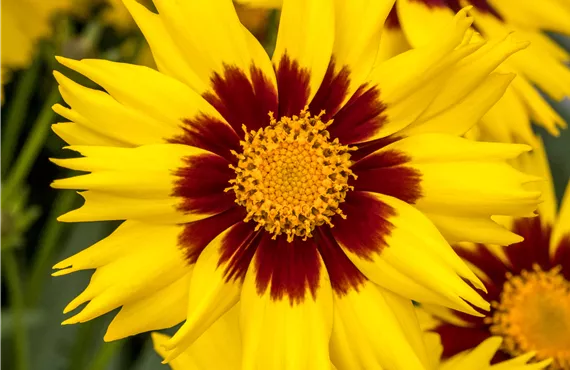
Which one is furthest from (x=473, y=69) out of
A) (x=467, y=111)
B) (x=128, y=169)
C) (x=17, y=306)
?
(x=17, y=306)

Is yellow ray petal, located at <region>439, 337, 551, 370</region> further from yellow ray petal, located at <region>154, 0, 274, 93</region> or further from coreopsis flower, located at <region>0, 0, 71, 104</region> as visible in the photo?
coreopsis flower, located at <region>0, 0, 71, 104</region>

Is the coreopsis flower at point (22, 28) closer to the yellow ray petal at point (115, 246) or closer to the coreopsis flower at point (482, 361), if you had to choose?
the yellow ray petal at point (115, 246)

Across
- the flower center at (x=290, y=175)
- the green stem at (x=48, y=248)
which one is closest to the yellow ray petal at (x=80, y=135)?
the flower center at (x=290, y=175)

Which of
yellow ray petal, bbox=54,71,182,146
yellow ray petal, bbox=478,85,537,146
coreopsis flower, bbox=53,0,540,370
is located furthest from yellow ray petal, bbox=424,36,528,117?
yellow ray petal, bbox=54,71,182,146

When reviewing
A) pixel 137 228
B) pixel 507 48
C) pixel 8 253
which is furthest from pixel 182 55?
pixel 8 253

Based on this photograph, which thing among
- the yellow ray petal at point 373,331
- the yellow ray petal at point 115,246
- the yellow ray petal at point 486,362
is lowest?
the yellow ray petal at point 486,362

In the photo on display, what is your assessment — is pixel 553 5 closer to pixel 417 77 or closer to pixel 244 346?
pixel 417 77
